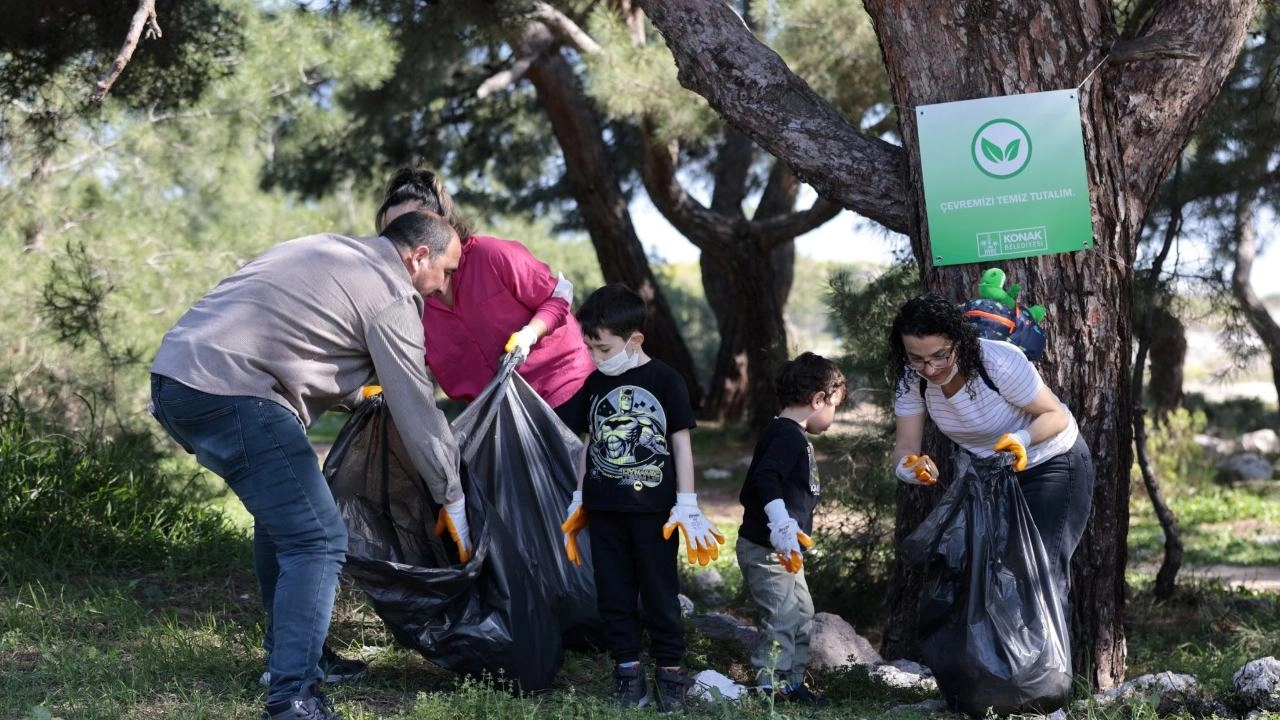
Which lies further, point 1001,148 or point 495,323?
point 495,323

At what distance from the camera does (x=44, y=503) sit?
516 centimetres

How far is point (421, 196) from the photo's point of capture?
3.90 m

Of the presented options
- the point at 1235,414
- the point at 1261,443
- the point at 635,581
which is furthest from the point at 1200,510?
the point at 635,581

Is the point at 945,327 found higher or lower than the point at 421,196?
lower

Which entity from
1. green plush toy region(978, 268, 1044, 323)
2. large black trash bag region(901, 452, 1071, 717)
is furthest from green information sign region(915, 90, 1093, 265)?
large black trash bag region(901, 452, 1071, 717)

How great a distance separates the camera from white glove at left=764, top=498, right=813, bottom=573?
11.5ft

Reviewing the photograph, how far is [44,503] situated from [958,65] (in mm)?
3919

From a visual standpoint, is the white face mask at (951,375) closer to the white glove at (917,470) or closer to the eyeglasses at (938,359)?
the eyeglasses at (938,359)

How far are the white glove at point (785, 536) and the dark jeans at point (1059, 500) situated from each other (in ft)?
2.06

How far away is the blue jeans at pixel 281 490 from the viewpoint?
3109 mm

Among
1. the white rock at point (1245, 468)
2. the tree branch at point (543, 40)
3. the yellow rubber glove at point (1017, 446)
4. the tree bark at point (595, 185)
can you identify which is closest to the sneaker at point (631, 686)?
the yellow rubber glove at point (1017, 446)

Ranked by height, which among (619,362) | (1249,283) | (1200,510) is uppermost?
(1249,283)

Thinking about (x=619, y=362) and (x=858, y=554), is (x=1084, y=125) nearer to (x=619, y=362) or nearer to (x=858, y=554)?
(x=619, y=362)

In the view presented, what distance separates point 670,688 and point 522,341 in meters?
1.12
